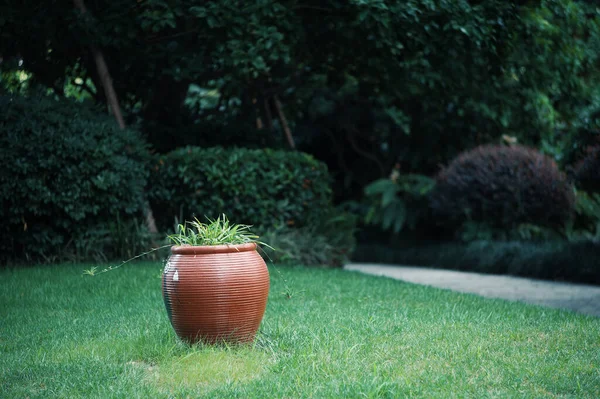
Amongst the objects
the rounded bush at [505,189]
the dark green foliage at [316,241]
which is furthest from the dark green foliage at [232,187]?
the rounded bush at [505,189]

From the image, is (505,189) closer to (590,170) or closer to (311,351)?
(590,170)

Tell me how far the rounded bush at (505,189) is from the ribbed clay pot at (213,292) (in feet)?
23.2

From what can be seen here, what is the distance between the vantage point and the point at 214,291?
394cm

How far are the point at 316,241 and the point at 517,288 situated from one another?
9.46 feet

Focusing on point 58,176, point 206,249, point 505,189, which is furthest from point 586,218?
point 206,249

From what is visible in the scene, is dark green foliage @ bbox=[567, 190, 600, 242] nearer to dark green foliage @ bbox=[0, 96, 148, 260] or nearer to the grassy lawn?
the grassy lawn

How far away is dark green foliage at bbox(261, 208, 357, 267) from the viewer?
877 centimetres

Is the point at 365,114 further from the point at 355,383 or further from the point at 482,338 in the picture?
the point at 355,383

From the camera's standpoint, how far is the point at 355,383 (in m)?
3.39

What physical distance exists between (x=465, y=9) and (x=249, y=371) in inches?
255

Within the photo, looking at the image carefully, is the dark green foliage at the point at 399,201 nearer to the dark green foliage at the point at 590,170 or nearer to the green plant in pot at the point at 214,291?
the dark green foliage at the point at 590,170

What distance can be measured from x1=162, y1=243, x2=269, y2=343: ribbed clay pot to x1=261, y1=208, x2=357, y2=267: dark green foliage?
427 cm

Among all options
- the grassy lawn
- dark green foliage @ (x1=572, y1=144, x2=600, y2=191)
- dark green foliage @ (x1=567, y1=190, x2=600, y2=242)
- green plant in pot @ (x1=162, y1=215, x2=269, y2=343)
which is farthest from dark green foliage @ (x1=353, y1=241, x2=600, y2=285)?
green plant in pot @ (x1=162, y1=215, x2=269, y2=343)

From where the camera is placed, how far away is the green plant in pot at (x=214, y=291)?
13.0 feet
